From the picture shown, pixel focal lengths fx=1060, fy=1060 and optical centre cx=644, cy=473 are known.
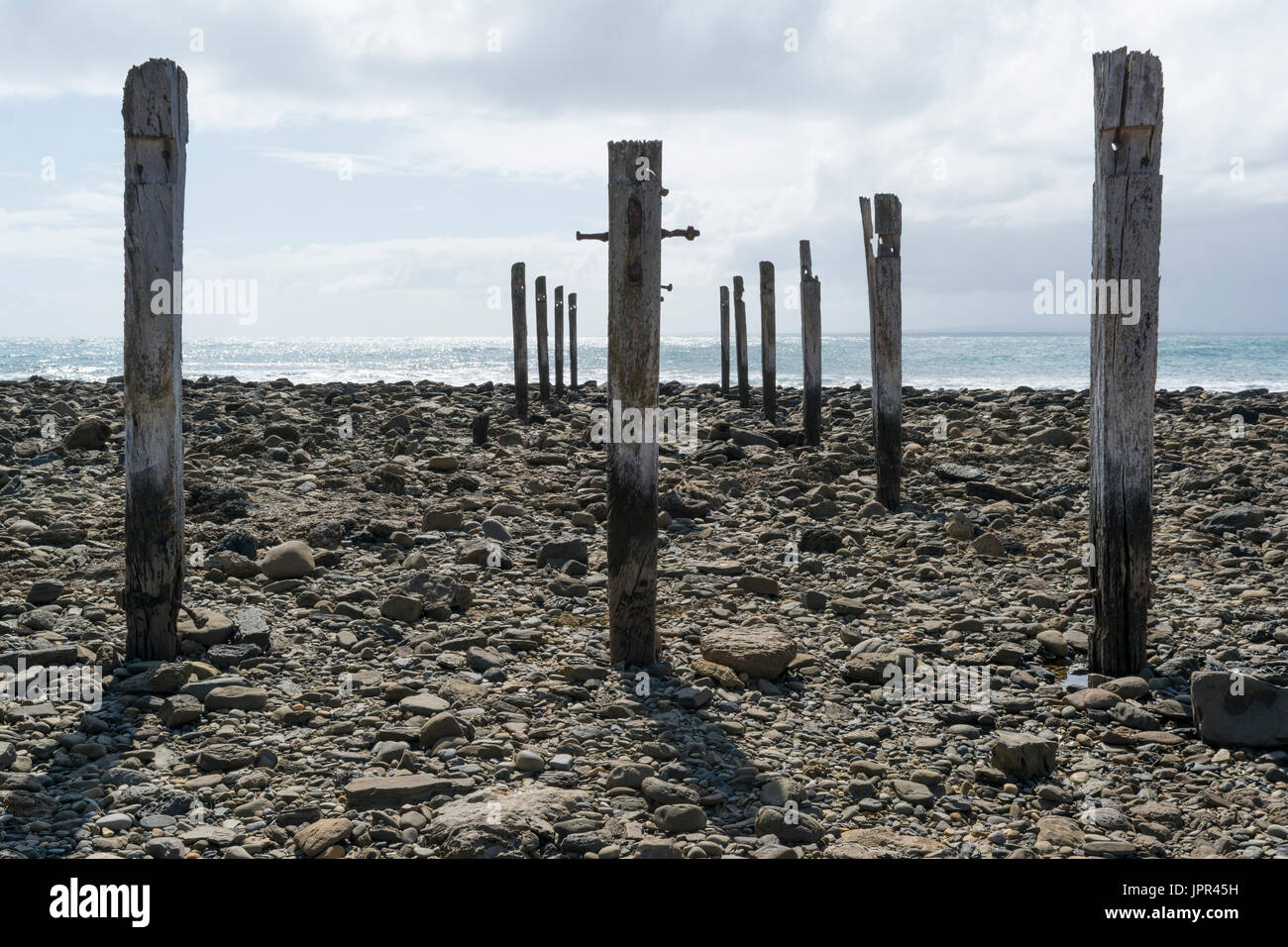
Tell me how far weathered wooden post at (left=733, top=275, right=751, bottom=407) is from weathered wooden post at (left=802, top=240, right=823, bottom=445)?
22.1 ft

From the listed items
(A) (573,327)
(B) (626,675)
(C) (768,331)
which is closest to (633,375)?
(B) (626,675)

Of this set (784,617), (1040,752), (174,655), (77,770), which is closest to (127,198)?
(174,655)

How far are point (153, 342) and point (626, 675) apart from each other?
3236 mm

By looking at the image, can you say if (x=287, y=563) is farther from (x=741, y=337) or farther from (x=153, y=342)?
(x=741, y=337)

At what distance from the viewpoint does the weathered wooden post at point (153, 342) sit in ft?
18.9

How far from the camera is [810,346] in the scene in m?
15.7

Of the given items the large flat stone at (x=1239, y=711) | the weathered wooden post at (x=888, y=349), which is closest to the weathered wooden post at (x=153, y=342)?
the large flat stone at (x=1239, y=711)

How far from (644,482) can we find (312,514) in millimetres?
4819

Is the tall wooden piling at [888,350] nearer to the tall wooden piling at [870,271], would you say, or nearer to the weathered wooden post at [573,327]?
the tall wooden piling at [870,271]

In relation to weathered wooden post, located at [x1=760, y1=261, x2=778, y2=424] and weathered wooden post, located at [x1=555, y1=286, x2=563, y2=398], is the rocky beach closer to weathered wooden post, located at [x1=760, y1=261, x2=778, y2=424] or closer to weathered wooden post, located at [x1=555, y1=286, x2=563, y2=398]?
weathered wooden post, located at [x1=760, y1=261, x2=778, y2=424]

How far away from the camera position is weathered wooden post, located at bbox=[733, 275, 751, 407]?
2306 centimetres

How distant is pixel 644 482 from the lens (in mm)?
6250

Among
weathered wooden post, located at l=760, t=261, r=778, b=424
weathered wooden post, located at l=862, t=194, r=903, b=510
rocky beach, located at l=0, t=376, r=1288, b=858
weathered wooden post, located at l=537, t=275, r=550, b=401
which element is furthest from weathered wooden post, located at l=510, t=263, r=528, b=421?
weathered wooden post, located at l=862, t=194, r=903, b=510

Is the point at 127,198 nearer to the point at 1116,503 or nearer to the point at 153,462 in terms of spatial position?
the point at 153,462
